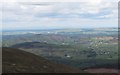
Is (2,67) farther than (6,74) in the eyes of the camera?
Yes

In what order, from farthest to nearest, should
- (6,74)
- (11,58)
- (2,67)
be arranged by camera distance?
(11,58)
(2,67)
(6,74)

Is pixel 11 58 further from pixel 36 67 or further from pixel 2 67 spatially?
pixel 2 67

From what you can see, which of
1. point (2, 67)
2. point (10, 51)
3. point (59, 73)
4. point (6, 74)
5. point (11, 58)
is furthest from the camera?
point (10, 51)

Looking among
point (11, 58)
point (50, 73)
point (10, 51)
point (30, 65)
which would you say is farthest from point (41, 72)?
point (10, 51)

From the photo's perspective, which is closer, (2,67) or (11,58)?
(2,67)

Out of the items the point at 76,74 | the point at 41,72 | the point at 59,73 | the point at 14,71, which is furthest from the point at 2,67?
the point at 76,74

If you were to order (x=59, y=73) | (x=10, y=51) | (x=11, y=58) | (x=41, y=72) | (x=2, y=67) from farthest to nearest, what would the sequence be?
(x=10, y=51) < (x=11, y=58) < (x=59, y=73) < (x=41, y=72) < (x=2, y=67)

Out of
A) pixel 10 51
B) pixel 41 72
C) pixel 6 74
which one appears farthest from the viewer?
pixel 10 51

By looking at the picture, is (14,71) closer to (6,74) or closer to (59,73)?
(6,74)
